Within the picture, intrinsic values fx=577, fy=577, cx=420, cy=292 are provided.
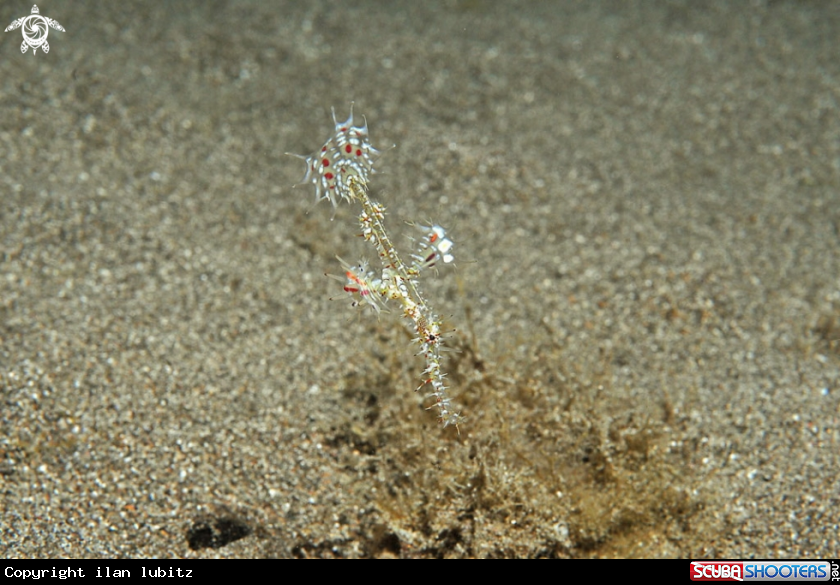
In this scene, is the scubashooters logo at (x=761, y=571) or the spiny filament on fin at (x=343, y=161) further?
the scubashooters logo at (x=761, y=571)

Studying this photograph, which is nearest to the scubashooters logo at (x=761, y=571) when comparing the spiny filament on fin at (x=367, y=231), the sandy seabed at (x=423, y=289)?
the sandy seabed at (x=423, y=289)

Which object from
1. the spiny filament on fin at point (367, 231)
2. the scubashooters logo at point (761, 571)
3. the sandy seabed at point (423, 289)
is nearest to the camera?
the spiny filament on fin at point (367, 231)

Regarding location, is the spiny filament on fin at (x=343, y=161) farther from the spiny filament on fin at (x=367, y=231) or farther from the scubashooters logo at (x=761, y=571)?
the scubashooters logo at (x=761, y=571)

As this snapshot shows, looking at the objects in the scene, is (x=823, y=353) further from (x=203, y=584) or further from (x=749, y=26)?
(x=749, y=26)

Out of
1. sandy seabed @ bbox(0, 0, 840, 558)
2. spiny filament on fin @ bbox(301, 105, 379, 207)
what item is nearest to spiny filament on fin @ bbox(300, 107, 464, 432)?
spiny filament on fin @ bbox(301, 105, 379, 207)

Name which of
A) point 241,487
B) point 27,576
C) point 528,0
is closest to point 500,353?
point 241,487

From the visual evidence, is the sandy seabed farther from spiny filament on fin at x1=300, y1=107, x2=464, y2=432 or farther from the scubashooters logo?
spiny filament on fin at x1=300, y1=107, x2=464, y2=432

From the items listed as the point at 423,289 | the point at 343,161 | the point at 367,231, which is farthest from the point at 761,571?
the point at 343,161

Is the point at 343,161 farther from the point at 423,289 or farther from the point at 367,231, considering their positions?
the point at 423,289
